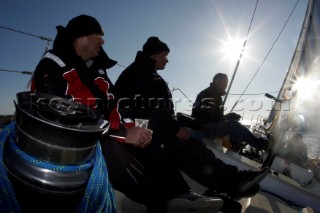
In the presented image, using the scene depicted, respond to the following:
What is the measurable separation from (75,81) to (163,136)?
1.12 meters

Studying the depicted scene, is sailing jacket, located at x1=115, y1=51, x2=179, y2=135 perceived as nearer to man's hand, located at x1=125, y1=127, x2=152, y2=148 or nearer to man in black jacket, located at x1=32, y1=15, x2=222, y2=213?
man in black jacket, located at x1=32, y1=15, x2=222, y2=213

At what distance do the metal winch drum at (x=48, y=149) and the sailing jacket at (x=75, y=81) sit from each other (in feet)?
1.17

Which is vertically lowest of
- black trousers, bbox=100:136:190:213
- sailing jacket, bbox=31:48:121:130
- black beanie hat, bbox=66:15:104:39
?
black trousers, bbox=100:136:190:213

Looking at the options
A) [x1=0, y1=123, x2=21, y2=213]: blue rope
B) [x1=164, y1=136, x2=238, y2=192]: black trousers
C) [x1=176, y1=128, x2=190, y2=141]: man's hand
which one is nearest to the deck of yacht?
[x1=164, y1=136, x2=238, y2=192]: black trousers

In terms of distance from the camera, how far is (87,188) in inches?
44.5

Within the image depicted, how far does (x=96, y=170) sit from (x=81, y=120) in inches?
9.9

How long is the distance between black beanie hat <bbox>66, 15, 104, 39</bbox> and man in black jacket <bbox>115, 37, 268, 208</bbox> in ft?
2.34

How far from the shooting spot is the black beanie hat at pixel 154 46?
3268 millimetres

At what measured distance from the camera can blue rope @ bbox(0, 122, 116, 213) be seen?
102 centimetres

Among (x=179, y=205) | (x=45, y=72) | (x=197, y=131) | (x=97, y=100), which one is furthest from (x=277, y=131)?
(x=45, y=72)

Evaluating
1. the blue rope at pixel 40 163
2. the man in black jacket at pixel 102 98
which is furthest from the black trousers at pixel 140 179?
the blue rope at pixel 40 163

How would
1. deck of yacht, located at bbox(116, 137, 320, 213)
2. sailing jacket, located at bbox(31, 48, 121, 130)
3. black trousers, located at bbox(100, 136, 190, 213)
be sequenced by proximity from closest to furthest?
1. sailing jacket, located at bbox(31, 48, 121, 130)
2. black trousers, located at bbox(100, 136, 190, 213)
3. deck of yacht, located at bbox(116, 137, 320, 213)

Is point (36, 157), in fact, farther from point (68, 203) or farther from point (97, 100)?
point (97, 100)

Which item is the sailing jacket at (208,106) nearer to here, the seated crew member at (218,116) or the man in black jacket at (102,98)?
the seated crew member at (218,116)
